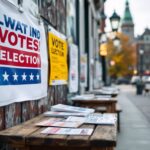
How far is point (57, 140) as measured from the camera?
352 centimetres

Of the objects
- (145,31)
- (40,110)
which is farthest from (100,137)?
(145,31)

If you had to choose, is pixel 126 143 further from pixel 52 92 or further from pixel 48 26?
pixel 48 26

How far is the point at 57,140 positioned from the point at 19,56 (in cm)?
121

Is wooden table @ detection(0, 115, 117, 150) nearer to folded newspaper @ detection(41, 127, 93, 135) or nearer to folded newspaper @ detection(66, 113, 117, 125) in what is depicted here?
folded newspaper @ detection(41, 127, 93, 135)

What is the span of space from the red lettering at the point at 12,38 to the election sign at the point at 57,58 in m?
1.71

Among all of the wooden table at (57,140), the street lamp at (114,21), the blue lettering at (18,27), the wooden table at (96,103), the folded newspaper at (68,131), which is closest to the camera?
the wooden table at (57,140)

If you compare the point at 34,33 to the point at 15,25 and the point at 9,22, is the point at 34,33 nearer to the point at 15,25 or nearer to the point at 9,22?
the point at 15,25

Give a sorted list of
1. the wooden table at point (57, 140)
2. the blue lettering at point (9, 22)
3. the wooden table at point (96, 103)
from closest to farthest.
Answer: the wooden table at point (57, 140) < the blue lettering at point (9, 22) < the wooden table at point (96, 103)

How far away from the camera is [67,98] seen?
8430mm

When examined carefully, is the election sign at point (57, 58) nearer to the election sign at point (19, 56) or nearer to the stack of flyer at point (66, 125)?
the election sign at point (19, 56)

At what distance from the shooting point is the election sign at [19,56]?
398 cm

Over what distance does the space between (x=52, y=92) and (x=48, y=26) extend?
1153 mm

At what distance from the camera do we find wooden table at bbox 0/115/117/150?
3455 millimetres

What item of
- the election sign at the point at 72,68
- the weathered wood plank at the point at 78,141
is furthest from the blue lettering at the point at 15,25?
the election sign at the point at 72,68
